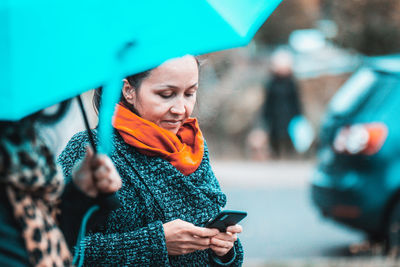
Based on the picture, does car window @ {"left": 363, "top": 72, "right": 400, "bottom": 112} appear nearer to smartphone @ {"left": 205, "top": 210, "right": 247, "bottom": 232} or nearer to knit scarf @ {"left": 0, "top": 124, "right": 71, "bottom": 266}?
smartphone @ {"left": 205, "top": 210, "right": 247, "bottom": 232}

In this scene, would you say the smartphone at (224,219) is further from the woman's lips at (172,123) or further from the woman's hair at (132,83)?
the woman's hair at (132,83)

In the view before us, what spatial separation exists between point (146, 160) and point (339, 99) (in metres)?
4.26

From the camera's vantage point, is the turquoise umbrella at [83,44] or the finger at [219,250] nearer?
the turquoise umbrella at [83,44]

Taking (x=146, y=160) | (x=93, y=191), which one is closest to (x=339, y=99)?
(x=146, y=160)

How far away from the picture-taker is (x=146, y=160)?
84.4 inches

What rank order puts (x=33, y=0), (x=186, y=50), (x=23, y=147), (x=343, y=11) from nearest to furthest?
(x=33, y=0) → (x=23, y=147) → (x=186, y=50) → (x=343, y=11)

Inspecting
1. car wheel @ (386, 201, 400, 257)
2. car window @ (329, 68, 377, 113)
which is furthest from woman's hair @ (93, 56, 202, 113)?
car window @ (329, 68, 377, 113)

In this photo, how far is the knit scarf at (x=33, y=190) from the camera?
4.98 feet

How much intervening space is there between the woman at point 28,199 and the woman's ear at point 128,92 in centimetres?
56

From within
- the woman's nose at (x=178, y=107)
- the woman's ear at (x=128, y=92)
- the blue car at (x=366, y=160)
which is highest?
the woman's ear at (x=128, y=92)

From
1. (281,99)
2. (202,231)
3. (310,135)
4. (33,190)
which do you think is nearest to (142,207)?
(202,231)

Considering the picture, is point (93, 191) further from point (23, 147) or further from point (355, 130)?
point (355, 130)

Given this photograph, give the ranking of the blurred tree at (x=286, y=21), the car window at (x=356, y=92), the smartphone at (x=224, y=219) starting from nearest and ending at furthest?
the smartphone at (x=224, y=219) → the car window at (x=356, y=92) → the blurred tree at (x=286, y=21)

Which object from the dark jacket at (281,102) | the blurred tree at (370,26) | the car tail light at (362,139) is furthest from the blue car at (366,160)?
the blurred tree at (370,26)
